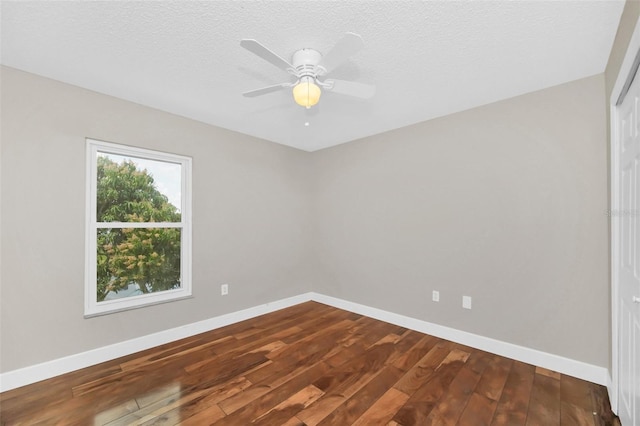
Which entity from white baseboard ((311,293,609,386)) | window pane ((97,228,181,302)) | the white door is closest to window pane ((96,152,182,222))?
window pane ((97,228,181,302))

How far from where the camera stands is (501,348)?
2.63 meters

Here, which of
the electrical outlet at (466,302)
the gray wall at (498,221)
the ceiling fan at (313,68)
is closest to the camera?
the ceiling fan at (313,68)

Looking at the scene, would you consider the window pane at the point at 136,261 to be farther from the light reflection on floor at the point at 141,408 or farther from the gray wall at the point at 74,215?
the light reflection on floor at the point at 141,408

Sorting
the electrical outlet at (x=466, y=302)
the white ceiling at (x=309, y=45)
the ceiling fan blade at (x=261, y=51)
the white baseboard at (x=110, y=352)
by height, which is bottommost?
the white baseboard at (x=110, y=352)

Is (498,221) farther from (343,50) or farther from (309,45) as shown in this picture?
(309,45)

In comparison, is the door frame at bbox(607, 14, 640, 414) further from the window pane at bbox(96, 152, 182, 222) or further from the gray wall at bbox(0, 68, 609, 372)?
the window pane at bbox(96, 152, 182, 222)

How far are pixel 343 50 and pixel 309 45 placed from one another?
0.42m

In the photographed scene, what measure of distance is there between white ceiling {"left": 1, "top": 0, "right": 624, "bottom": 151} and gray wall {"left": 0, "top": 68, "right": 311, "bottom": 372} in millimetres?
267

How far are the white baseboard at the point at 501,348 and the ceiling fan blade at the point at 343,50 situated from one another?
2.86 meters

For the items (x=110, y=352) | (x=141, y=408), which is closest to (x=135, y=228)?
(x=110, y=352)

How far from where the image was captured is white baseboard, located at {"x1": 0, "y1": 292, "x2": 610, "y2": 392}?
85.7 inches

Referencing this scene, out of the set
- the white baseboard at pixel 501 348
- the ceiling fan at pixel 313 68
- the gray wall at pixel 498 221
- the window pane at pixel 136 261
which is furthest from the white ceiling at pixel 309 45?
the white baseboard at pixel 501 348

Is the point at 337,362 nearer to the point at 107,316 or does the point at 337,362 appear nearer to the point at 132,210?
the point at 107,316

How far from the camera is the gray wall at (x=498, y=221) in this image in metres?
2.25
